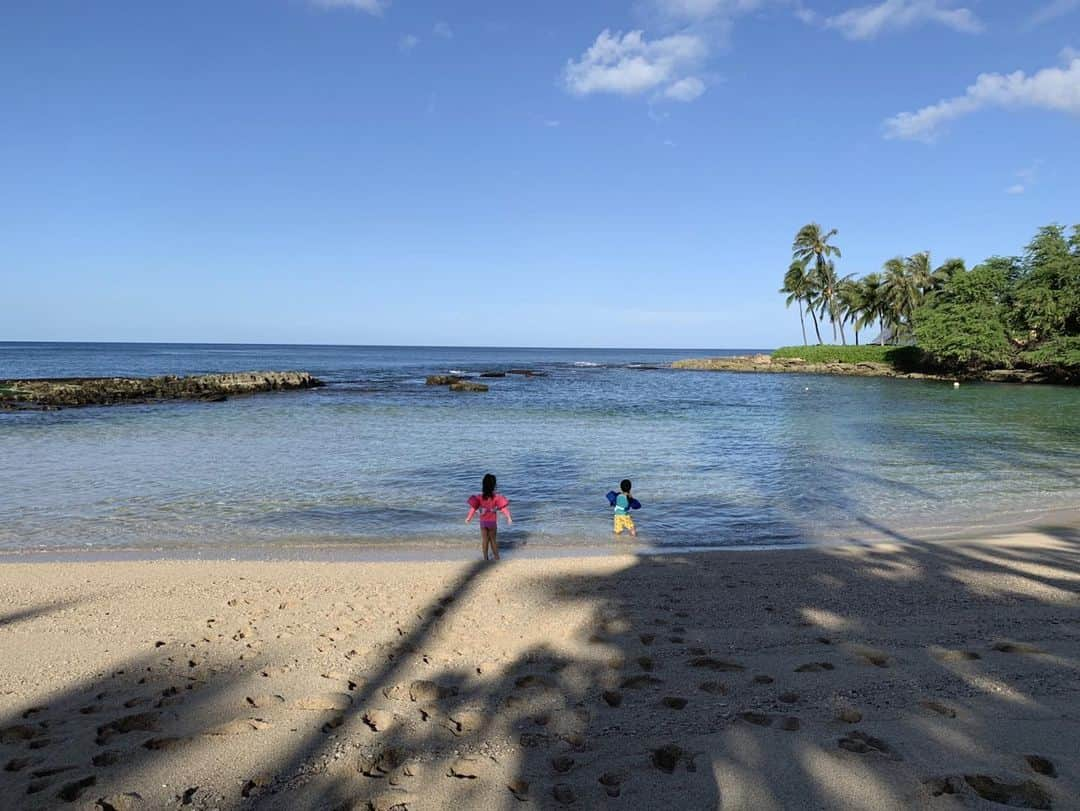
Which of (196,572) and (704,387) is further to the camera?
(704,387)

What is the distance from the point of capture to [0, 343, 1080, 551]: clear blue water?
11.3 meters

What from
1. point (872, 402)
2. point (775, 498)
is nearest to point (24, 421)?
point (775, 498)

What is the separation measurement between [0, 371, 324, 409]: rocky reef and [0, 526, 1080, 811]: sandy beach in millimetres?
32881

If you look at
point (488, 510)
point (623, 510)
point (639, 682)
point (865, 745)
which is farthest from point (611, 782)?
point (623, 510)

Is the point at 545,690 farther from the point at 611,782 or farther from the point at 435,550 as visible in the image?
the point at 435,550

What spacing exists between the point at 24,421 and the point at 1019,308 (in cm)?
6659

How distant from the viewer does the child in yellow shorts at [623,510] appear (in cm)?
1045

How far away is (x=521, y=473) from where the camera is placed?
1661cm

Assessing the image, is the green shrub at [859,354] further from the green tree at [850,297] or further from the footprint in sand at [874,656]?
the footprint in sand at [874,656]

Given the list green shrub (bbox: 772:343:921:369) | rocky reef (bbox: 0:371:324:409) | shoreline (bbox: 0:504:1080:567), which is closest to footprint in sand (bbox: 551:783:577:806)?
shoreline (bbox: 0:504:1080:567)

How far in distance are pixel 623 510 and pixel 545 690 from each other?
6.07 m

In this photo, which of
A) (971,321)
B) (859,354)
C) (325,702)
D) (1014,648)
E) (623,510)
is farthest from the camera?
(859,354)

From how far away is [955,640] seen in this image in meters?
5.56

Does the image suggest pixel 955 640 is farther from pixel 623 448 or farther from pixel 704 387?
pixel 704 387
